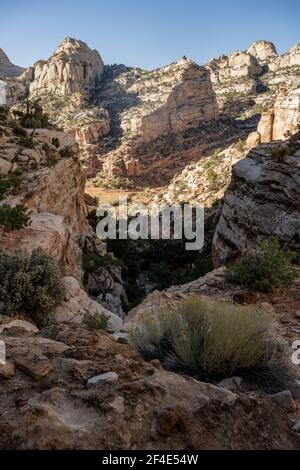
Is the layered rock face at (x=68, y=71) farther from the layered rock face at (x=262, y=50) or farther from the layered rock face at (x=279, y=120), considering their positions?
the layered rock face at (x=279, y=120)

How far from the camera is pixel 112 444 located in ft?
6.77

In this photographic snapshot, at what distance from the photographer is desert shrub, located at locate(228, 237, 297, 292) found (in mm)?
7844

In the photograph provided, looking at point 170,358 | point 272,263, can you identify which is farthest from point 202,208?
point 170,358

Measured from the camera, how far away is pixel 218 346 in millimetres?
3766

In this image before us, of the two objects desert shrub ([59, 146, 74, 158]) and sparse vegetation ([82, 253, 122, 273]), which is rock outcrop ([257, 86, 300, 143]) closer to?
desert shrub ([59, 146, 74, 158])

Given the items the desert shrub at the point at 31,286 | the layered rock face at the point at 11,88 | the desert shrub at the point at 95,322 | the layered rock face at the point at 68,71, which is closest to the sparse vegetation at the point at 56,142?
the desert shrub at the point at 31,286

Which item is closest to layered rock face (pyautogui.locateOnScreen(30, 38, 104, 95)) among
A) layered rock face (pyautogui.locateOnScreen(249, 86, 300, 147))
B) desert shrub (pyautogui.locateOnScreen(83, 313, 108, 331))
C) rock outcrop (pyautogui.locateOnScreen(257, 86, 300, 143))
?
layered rock face (pyautogui.locateOnScreen(249, 86, 300, 147))

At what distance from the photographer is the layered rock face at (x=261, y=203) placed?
13.9 m

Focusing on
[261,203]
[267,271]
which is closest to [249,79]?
[261,203]

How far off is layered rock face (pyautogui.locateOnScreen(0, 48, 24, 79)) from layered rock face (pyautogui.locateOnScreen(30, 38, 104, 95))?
1802 cm

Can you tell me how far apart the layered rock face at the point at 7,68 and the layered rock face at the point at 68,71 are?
59.1 feet

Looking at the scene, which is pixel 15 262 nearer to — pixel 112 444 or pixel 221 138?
pixel 112 444
